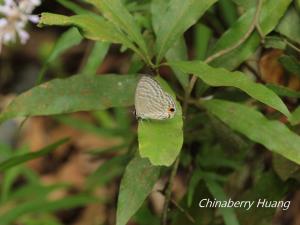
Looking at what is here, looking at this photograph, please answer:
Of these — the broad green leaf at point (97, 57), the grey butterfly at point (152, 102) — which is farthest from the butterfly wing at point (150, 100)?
the broad green leaf at point (97, 57)

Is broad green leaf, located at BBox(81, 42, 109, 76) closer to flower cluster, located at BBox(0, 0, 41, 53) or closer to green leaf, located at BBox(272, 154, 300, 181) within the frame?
flower cluster, located at BBox(0, 0, 41, 53)

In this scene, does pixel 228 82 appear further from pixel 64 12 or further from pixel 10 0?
pixel 64 12

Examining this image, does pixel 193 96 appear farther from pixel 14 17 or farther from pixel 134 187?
pixel 14 17

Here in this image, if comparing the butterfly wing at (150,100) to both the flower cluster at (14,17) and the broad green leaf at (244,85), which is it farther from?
the flower cluster at (14,17)

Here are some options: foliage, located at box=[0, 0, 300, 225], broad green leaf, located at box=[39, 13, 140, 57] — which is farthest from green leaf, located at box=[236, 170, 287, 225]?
broad green leaf, located at box=[39, 13, 140, 57]

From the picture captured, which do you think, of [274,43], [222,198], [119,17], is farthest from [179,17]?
[222,198]
